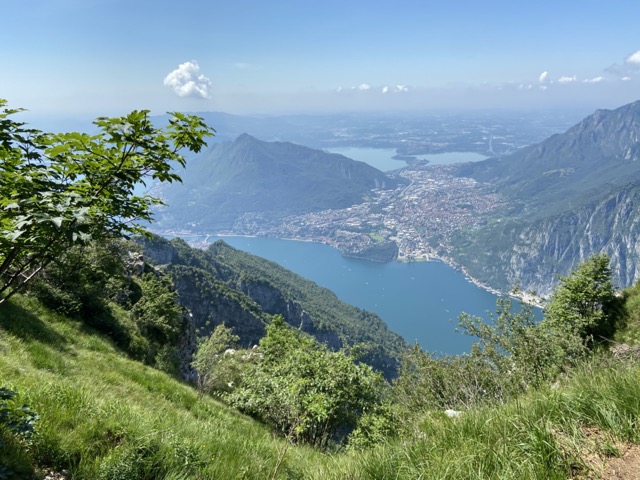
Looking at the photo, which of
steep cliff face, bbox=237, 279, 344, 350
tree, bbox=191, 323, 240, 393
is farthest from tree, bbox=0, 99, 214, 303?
steep cliff face, bbox=237, 279, 344, 350

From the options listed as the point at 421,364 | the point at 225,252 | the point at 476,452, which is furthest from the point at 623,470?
the point at 225,252

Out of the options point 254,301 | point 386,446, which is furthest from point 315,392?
point 254,301

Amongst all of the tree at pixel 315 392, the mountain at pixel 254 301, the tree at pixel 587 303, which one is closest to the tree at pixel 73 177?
the tree at pixel 315 392

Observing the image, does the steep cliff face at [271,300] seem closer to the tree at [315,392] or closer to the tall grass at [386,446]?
the tree at [315,392]

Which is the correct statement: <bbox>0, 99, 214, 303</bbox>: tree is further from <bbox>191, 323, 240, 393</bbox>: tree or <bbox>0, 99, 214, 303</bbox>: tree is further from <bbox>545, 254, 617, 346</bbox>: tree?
<bbox>545, 254, 617, 346</bbox>: tree

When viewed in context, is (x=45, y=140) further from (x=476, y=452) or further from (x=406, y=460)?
(x=476, y=452)
